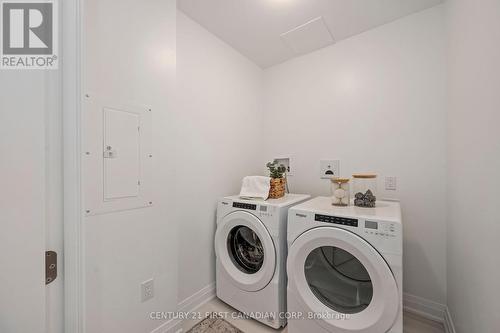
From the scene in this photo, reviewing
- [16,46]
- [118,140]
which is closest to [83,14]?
[16,46]

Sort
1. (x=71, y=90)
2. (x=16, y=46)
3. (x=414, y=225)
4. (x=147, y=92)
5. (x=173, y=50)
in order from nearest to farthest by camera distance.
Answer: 1. (x=16, y=46)
2. (x=71, y=90)
3. (x=147, y=92)
4. (x=173, y=50)
5. (x=414, y=225)

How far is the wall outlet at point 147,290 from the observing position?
3.64ft

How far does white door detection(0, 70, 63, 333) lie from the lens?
1.67 feet

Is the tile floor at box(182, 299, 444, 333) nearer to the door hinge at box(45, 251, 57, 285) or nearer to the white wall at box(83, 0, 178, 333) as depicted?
the white wall at box(83, 0, 178, 333)

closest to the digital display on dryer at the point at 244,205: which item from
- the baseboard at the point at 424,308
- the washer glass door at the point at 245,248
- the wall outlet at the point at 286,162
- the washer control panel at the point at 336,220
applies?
the washer glass door at the point at 245,248

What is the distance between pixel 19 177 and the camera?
1.78 feet

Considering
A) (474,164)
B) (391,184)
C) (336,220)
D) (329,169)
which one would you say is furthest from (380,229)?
(329,169)

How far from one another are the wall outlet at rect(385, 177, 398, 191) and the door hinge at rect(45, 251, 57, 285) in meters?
1.99

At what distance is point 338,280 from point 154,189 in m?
1.33

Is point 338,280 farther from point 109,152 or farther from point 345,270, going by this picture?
point 109,152

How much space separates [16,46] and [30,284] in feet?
2.40

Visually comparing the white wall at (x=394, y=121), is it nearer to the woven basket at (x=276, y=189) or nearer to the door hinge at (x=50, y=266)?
the woven basket at (x=276, y=189)

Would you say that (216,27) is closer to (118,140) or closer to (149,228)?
(118,140)

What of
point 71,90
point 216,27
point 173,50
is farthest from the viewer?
point 216,27
